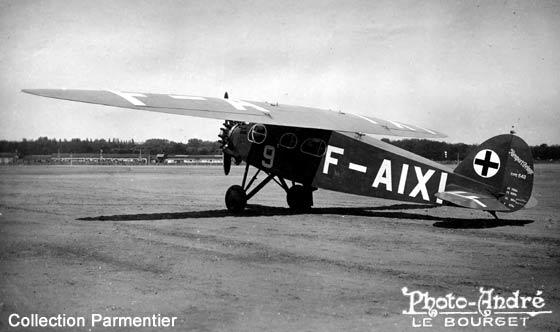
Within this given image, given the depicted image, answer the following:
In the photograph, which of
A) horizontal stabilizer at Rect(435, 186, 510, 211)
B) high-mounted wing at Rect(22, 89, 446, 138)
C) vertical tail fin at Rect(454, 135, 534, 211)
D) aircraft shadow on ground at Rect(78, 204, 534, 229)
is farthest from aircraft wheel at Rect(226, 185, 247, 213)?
vertical tail fin at Rect(454, 135, 534, 211)

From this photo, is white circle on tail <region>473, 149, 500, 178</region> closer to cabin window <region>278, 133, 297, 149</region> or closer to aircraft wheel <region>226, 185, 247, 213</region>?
cabin window <region>278, 133, 297, 149</region>

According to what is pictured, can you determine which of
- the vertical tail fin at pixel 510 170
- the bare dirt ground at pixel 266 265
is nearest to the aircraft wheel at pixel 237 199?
the bare dirt ground at pixel 266 265

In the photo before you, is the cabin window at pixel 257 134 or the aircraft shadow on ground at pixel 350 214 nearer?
the aircraft shadow on ground at pixel 350 214

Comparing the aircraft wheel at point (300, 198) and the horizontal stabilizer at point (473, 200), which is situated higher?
the horizontal stabilizer at point (473, 200)

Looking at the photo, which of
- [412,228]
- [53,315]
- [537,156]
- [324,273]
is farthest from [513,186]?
[537,156]

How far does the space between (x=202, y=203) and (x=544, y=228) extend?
9310 mm

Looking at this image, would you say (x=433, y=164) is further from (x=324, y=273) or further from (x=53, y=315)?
(x=53, y=315)

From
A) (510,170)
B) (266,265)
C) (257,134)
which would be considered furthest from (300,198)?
(266,265)

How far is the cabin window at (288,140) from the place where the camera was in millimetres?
12219

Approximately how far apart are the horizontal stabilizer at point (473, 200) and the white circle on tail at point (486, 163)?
45cm

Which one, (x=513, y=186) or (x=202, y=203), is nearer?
(x=513, y=186)

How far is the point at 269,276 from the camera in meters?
5.96

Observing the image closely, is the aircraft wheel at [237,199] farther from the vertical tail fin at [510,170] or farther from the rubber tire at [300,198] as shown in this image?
the vertical tail fin at [510,170]

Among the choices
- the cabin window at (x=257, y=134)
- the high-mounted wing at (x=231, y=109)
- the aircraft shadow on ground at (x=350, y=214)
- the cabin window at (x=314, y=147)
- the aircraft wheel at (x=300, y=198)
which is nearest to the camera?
the high-mounted wing at (x=231, y=109)
